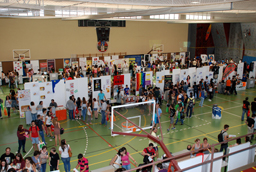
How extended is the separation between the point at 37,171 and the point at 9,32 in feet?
70.9

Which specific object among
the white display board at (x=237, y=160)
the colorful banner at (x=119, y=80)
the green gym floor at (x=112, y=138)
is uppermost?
the colorful banner at (x=119, y=80)

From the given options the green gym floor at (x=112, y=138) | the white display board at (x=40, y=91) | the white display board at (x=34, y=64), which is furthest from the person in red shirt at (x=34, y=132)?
the white display board at (x=34, y=64)

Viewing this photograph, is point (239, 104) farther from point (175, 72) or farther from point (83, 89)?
point (83, 89)

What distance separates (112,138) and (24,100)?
6.17 metres

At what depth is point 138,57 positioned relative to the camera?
32.2 m

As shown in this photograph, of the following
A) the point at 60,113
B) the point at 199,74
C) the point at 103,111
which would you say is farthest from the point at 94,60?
the point at 103,111

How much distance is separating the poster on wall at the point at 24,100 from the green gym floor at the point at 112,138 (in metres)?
0.67

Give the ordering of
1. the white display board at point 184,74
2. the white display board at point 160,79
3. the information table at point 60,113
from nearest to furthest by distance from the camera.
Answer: the information table at point 60,113, the white display board at point 160,79, the white display board at point 184,74

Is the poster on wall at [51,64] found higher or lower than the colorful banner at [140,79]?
higher

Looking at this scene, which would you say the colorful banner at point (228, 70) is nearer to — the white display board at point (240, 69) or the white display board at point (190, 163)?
the white display board at point (240, 69)

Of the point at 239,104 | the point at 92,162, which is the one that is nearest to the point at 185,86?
the point at 239,104

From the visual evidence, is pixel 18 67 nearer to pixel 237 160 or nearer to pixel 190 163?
pixel 190 163

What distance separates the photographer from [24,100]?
564 inches

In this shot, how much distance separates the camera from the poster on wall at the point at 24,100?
1421cm
